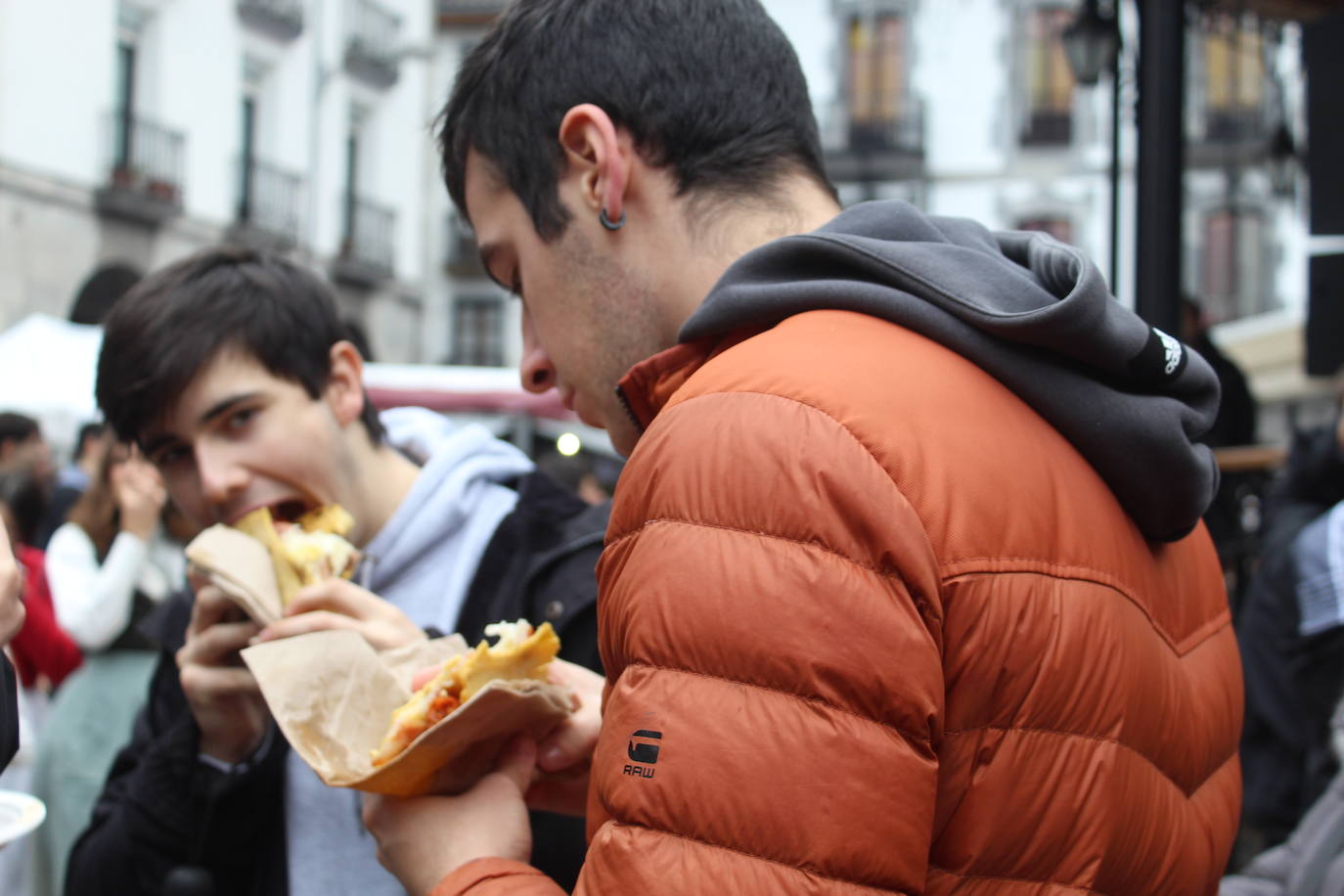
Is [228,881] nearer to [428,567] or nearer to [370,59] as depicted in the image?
[428,567]

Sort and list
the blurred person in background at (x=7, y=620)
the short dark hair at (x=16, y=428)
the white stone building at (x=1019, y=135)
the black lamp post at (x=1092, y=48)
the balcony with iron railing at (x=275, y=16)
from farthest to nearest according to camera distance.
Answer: the white stone building at (x=1019, y=135) → the balcony with iron railing at (x=275, y=16) → the short dark hair at (x=16, y=428) → the black lamp post at (x=1092, y=48) → the blurred person in background at (x=7, y=620)

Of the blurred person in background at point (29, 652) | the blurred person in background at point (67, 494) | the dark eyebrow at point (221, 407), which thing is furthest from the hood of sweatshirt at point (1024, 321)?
the blurred person in background at point (67, 494)

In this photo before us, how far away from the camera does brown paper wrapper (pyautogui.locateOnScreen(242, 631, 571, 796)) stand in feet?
5.08

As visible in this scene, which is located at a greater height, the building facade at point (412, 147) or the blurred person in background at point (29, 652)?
the building facade at point (412, 147)

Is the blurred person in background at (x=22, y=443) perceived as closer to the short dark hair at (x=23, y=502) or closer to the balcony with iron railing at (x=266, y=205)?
the short dark hair at (x=23, y=502)

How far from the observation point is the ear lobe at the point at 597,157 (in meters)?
1.54

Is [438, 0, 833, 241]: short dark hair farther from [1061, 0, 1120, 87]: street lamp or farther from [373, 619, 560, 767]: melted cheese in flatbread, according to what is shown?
[1061, 0, 1120, 87]: street lamp

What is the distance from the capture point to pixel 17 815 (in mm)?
1438

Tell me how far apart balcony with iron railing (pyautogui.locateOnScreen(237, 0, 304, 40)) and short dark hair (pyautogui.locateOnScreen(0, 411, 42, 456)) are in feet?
49.0

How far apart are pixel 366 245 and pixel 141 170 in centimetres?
673

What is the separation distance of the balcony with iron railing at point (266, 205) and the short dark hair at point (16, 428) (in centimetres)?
1350

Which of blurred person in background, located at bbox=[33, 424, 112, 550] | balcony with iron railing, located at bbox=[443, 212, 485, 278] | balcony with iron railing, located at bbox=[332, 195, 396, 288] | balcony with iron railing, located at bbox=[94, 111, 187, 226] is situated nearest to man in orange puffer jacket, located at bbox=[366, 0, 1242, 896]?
blurred person in background, located at bbox=[33, 424, 112, 550]

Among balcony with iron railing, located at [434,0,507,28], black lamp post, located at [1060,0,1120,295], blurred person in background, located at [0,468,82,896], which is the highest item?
balcony with iron railing, located at [434,0,507,28]

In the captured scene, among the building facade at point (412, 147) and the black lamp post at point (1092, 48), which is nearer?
the black lamp post at point (1092, 48)
